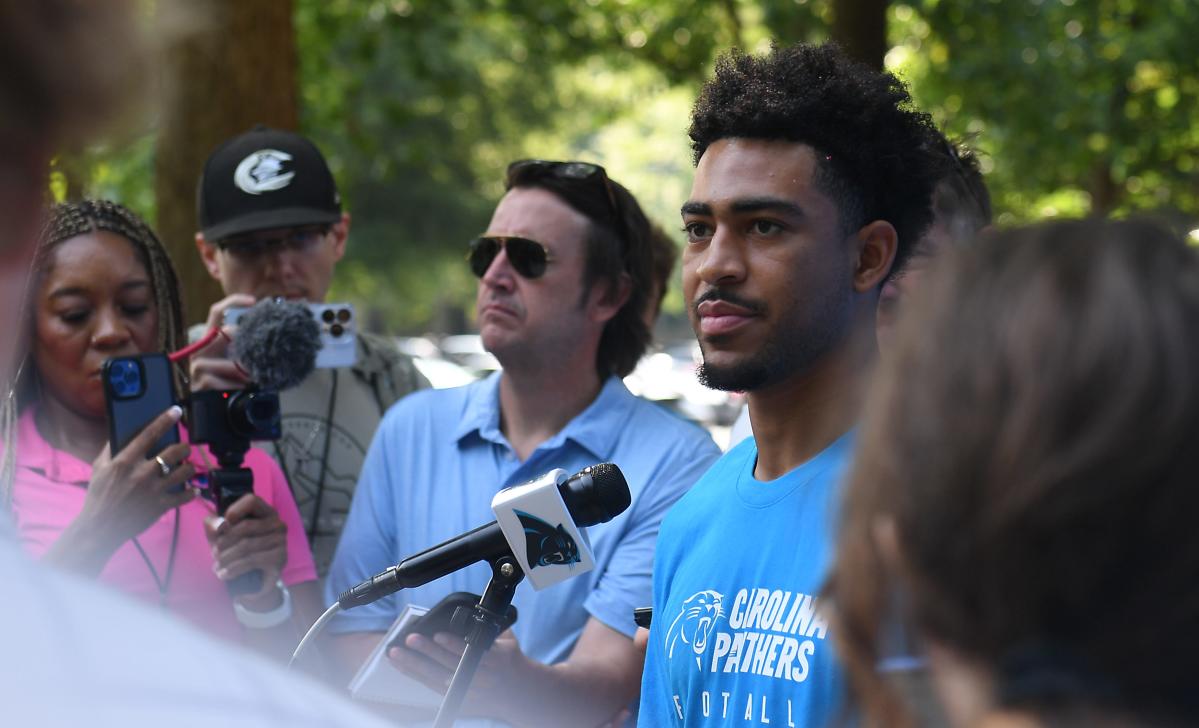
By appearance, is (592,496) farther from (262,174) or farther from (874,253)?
(262,174)

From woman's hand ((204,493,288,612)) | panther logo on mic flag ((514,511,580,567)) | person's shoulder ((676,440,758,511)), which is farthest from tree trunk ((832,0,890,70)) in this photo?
panther logo on mic flag ((514,511,580,567))

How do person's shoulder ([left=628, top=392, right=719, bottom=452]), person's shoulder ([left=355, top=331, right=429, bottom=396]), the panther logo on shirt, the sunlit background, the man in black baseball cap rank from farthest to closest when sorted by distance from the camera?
1. the sunlit background
2. person's shoulder ([left=355, top=331, right=429, bottom=396])
3. the man in black baseball cap
4. person's shoulder ([left=628, top=392, right=719, bottom=452])
5. the panther logo on shirt

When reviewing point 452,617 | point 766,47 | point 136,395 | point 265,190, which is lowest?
point 452,617

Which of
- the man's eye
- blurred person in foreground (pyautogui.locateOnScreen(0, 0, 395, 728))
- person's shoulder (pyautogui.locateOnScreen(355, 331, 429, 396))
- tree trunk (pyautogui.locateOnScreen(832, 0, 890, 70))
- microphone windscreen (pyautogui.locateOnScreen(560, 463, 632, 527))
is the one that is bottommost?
blurred person in foreground (pyautogui.locateOnScreen(0, 0, 395, 728))

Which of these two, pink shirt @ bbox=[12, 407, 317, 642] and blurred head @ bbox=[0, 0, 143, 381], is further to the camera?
pink shirt @ bbox=[12, 407, 317, 642]

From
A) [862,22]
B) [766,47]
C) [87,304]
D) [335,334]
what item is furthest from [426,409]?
[766,47]

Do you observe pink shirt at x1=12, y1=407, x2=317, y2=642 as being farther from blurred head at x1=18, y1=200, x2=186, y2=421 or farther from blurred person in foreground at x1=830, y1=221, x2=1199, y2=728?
blurred person in foreground at x1=830, y1=221, x2=1199, y2=728

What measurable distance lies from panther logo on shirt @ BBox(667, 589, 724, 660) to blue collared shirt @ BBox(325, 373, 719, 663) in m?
0.79

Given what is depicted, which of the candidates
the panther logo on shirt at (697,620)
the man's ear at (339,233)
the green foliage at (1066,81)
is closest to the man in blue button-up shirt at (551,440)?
the panther logo on shirt at (697,620)

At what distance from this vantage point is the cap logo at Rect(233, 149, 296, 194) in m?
4.11

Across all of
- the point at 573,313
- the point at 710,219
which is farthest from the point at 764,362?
the point at 573,313

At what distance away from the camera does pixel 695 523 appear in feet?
8.26

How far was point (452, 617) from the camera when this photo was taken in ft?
7.12

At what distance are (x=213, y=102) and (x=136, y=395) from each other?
3314 mm
